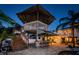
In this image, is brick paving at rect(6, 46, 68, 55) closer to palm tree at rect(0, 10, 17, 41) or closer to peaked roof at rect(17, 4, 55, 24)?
palm tree at rect(0, 10, 17, 41)

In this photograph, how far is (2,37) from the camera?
2293mm

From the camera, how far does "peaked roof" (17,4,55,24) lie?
2.33 metres

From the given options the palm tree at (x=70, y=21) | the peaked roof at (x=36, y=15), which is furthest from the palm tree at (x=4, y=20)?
the palm tree at (x=70, y=21)

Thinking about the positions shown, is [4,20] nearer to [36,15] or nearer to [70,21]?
Result: [36,15]

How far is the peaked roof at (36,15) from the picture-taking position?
2.33 meters

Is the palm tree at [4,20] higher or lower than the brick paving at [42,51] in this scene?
higher

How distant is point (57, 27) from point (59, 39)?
171mm

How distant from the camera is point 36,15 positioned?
2.36m

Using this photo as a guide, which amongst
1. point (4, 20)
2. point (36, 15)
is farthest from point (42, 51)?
point (4, 20)

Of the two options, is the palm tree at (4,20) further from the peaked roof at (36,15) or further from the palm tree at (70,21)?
the palm tree at (70,21)
